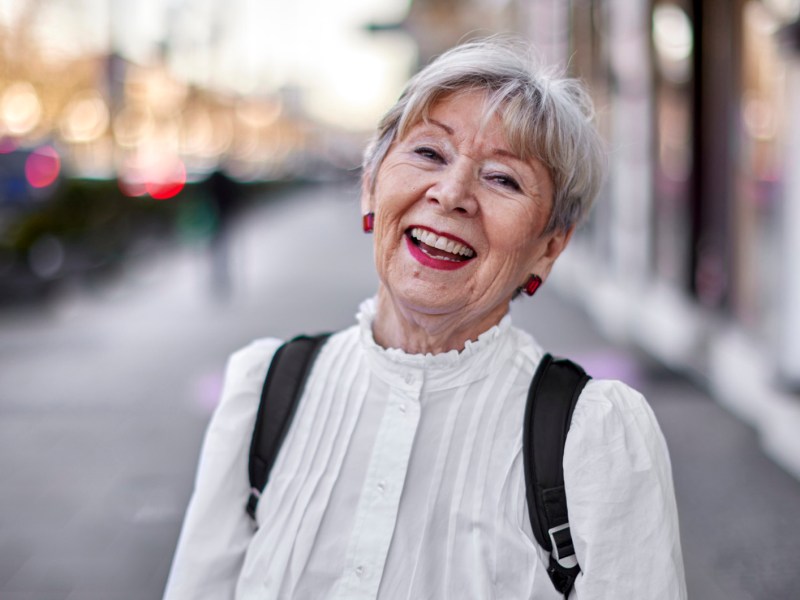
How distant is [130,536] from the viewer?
14.0 feet

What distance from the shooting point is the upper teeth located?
1.70 metres


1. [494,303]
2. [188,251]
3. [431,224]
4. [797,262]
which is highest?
[431,224]

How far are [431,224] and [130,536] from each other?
312 cm

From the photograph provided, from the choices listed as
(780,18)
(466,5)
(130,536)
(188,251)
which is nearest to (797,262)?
(780,18)

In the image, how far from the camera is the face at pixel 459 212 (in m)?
1.68

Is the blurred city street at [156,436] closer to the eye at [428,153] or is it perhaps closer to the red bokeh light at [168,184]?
the eye at [428,153]

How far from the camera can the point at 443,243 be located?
1697 mm

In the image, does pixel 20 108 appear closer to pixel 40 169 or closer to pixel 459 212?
pixel 40 169

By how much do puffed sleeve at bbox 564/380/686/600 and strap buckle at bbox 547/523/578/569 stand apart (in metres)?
0.02

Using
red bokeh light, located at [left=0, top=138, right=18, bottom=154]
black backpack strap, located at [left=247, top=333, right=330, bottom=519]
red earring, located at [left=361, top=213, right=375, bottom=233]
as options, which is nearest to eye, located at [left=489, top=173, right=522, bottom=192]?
red earring, located at [left=361, top=213, right=375, bottom=233]

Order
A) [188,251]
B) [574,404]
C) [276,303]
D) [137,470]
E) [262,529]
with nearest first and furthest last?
[574,404], [262,529], [137,470], [276,303], [188,251]

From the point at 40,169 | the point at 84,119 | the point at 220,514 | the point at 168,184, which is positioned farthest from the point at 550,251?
the point at 84,119

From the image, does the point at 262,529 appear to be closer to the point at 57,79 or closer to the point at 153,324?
the point at 153,324

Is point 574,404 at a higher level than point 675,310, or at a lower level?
higher
